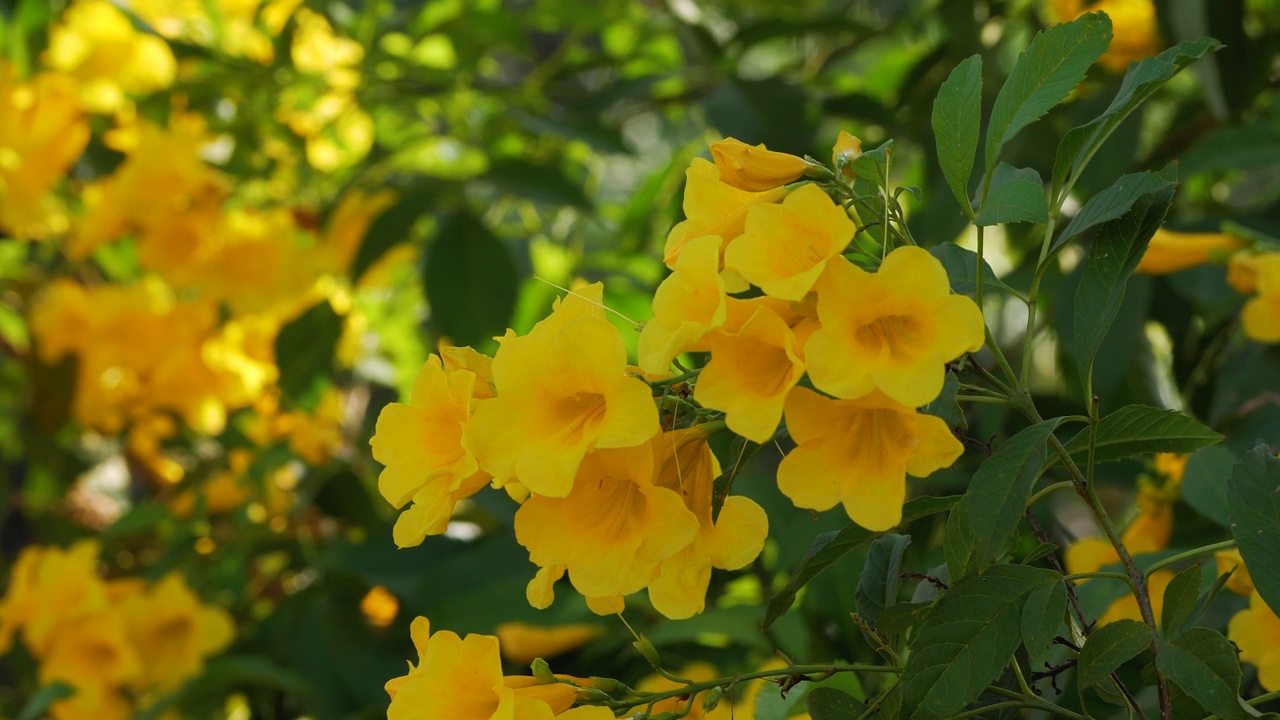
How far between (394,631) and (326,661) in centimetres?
8

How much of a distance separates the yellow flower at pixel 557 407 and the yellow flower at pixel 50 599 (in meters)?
0.99

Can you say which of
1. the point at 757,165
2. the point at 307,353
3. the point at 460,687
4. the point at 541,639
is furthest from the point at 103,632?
the point at 757,165

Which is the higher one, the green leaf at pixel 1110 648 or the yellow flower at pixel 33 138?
the green leaf at pixel 1110 648

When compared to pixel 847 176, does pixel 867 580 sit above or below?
below

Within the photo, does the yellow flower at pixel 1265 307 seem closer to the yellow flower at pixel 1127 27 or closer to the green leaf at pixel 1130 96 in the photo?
the green leaf at pixel 1130 96

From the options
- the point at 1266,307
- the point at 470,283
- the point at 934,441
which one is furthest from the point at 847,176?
the point at 470,283

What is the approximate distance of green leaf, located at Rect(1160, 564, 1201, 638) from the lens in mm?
390

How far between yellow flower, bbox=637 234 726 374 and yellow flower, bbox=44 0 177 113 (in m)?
1.18

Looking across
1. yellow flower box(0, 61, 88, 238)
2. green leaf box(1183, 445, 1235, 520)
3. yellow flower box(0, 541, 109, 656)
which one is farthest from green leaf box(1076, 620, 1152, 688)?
yellow flower box(0, 61, 88, 238)

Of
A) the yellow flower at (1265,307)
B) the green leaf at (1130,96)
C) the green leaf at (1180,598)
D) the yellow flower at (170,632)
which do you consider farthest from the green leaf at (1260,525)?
the yellow flower at (170,632)

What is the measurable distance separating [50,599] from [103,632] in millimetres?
71

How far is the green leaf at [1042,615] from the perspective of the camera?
35 centimetres

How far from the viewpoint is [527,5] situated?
1.51 meters

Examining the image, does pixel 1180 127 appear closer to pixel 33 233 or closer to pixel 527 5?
pixel 527 5
